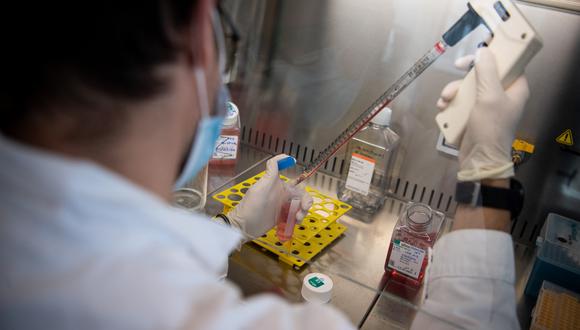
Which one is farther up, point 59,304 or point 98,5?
point 98,5

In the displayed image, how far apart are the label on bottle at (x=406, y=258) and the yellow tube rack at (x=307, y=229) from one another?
0.51ft

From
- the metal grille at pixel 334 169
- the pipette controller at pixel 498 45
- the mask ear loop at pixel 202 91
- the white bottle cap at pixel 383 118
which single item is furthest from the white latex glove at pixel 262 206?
the mask ear loop at pixel 202 91

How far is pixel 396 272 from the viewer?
1.13 m

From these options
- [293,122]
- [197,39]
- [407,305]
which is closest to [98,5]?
[197,39]

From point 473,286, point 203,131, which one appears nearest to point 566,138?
point 473,286

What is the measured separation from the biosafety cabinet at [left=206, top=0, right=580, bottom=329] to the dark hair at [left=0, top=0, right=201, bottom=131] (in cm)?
48

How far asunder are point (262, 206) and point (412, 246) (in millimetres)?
340

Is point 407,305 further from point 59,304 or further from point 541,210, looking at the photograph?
point 59,304

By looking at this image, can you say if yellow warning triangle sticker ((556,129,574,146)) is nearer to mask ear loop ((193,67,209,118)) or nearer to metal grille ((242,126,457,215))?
metal grille ((242,126,457,215))

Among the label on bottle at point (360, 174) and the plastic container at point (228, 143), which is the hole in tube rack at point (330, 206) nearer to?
the label on bottle at point (360, 174)

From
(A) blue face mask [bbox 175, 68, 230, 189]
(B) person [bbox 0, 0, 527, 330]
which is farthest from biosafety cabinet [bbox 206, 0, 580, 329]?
(B) person [bbox 0, 0, 527, 330]

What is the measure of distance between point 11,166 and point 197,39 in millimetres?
239

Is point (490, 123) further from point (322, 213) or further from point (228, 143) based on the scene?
point (228, 143)

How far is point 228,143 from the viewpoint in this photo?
1.49 meters
